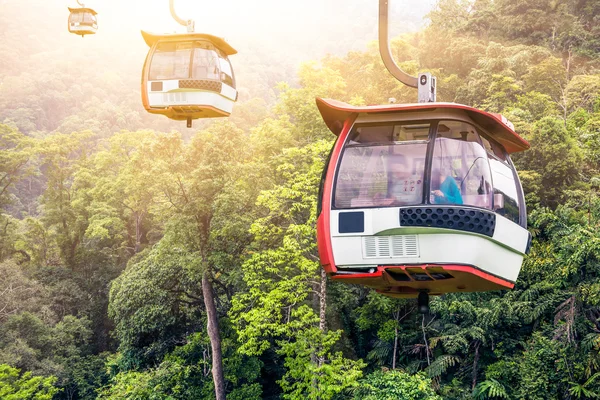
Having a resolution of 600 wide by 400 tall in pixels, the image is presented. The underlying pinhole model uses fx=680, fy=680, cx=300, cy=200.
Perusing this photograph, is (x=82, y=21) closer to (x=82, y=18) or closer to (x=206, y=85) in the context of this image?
(x=82, y=18)

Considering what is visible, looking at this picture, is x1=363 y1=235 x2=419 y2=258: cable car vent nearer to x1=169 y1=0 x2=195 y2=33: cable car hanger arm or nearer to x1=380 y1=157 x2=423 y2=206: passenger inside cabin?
x1=380 y1=157 x2=423 y2=206: passenger inside cabin

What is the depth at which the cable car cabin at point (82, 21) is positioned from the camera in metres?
9.22

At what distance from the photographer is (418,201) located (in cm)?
505

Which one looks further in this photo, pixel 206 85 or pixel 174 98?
pixel 206 85

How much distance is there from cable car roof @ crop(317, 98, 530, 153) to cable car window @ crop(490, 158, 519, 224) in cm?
23

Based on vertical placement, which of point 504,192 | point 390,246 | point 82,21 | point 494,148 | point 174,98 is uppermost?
point 82,21

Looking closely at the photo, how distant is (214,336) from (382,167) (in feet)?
52.6

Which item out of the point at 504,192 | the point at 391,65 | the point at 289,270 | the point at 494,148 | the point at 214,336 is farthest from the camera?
the point at 214,336

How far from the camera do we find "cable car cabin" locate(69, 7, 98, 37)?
9.22 meters

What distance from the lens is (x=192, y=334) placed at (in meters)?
22.2

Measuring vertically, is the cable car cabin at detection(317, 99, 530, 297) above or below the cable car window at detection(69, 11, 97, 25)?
below

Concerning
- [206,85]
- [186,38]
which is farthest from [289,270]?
[186,38]

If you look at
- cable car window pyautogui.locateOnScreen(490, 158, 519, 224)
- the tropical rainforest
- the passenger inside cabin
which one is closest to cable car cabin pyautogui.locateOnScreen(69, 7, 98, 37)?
the passenger inside cabin

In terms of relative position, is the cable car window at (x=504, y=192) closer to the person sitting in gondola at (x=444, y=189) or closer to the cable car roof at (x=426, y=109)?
the cable car roof at (x=426, y=109)
